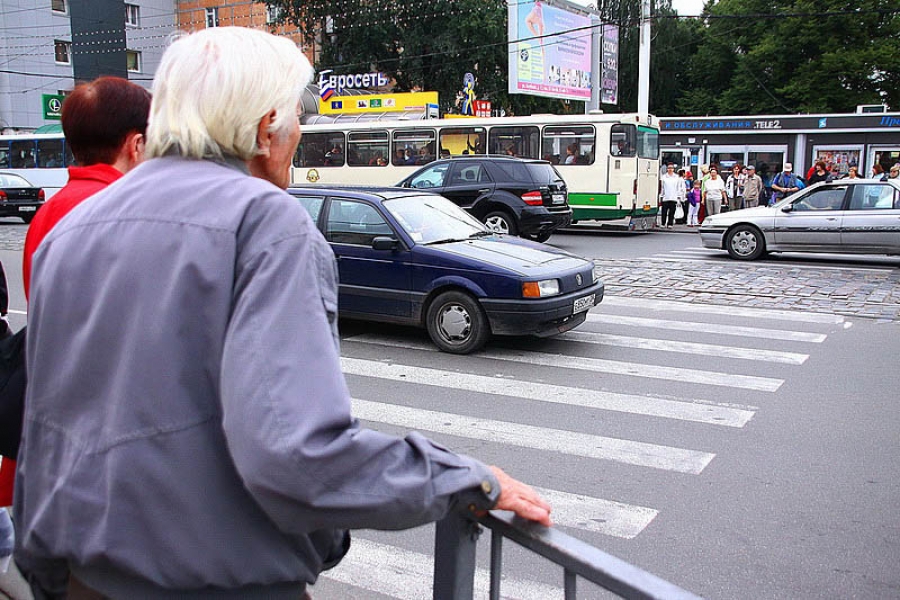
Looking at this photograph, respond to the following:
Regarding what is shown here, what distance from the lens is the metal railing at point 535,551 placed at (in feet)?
4.51

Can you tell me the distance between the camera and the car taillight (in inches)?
661

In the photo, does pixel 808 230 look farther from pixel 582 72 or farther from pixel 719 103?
pixel 719 103

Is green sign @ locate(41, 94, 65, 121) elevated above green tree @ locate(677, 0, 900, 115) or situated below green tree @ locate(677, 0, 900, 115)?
below

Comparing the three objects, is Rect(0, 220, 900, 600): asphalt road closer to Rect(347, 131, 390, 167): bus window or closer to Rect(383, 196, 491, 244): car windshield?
Rect(383, 196, 491, 244): car windshield

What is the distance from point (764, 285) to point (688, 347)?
4527mm

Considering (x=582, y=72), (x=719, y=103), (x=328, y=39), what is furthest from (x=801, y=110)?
(x=328, y=39)

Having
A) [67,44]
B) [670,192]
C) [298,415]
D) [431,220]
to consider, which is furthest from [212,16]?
[298,415]

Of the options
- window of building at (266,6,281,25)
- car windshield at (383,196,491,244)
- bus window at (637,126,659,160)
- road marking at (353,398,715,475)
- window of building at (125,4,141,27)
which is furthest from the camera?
window of building at (125,4,141,27)

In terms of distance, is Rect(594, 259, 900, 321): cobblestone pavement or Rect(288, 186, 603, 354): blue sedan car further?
Rect(594, 259, 900, 321): cobblestone pavement

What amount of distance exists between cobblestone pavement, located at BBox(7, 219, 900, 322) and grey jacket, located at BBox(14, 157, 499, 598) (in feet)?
32.1

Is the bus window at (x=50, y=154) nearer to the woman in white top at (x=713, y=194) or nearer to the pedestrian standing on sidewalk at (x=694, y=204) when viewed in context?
the pedestrian standing on sidewalk at (x=694, y=204)

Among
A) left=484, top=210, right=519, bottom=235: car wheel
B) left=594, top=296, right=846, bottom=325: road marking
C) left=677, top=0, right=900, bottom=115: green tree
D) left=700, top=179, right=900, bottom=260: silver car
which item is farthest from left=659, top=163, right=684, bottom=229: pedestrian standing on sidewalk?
left=677, top=0, right=900, bottom=115: green tree

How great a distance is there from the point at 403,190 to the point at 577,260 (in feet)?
6.74

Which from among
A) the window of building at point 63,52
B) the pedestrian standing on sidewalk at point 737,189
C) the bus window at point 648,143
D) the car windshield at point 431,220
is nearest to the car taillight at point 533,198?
the bus window at point 648,143
